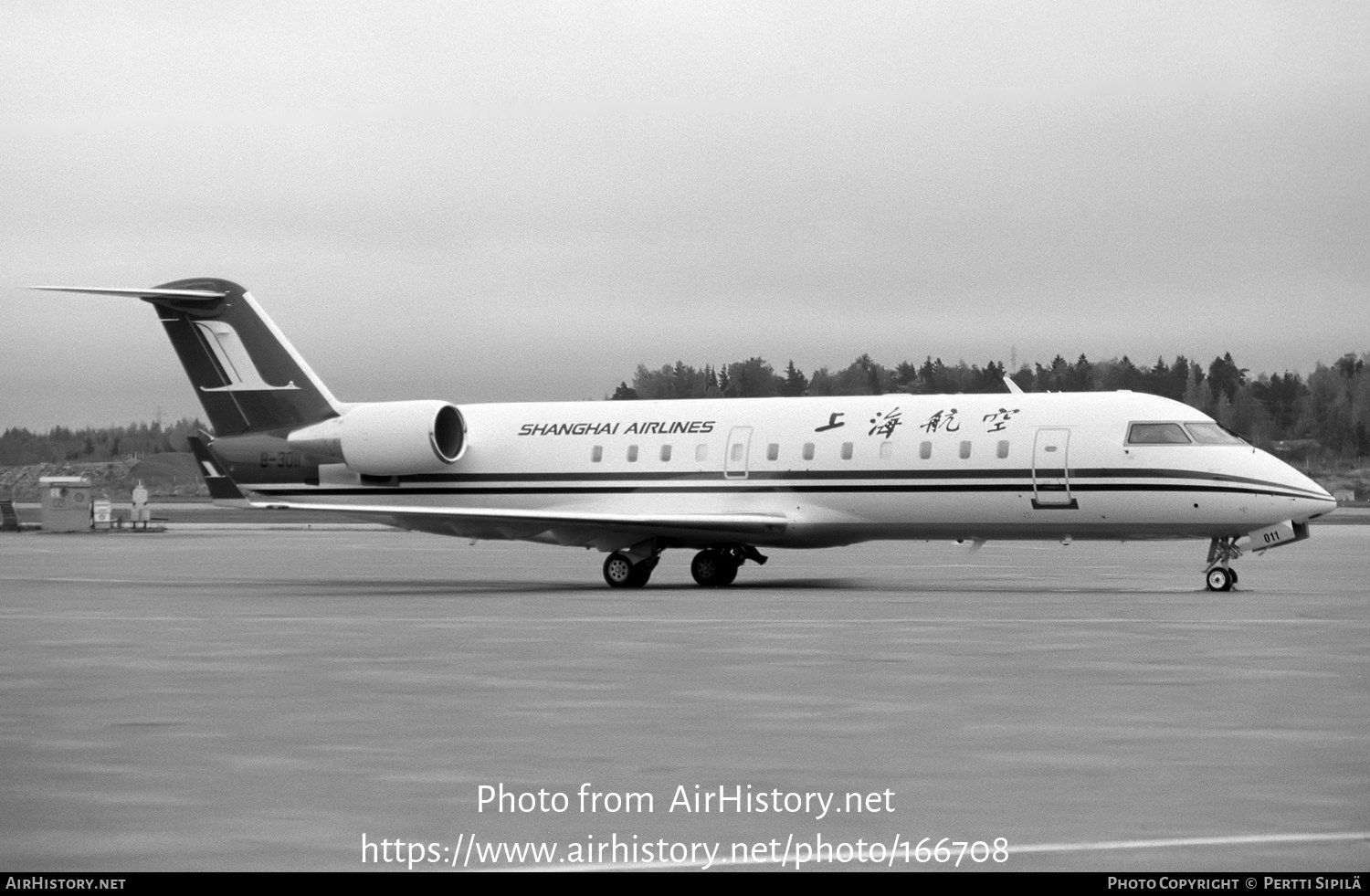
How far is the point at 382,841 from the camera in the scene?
758cm

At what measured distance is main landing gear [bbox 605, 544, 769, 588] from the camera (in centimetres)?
2923

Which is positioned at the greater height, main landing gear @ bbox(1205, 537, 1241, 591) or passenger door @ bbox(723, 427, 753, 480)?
passenger door @ bbox(723, 427, 753, 480)

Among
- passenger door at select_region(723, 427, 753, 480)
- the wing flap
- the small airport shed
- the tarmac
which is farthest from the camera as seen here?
the small airport shed

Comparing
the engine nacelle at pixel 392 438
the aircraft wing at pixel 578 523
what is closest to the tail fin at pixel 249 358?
the engine nacelle at pixel 392 438

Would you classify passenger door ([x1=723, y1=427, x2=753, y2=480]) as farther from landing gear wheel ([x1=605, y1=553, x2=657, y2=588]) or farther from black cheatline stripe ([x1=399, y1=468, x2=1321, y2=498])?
landing gear wheel ([x1=605, y1=553, x2=657, y2=588])

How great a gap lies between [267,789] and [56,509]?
6157cm

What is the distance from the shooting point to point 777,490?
2977 cm

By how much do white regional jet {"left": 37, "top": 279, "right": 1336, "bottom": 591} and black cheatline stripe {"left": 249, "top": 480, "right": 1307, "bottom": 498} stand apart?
32mm

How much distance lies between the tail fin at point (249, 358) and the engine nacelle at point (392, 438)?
2.90 ft

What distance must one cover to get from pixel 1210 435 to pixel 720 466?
810cm

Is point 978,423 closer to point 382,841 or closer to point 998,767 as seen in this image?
point 998,767

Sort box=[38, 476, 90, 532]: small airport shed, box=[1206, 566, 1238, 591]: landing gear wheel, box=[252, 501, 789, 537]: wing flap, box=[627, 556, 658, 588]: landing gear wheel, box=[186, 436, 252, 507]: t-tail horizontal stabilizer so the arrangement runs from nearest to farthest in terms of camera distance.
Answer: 1. box=[1206, 566, 1238, 591]: landing gear wheel
2. box=[252, 501, 789, 537]: wing flap
3. box=[627, 556, 658, 588]: landing gear wheel
4. box=[186, 436, 252, 507]: t-tail horizontal stabilizer
5. box=[38, 476, 90, 532]: small airport shed

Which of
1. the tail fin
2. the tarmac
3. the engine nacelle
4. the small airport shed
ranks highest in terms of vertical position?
the tail fin

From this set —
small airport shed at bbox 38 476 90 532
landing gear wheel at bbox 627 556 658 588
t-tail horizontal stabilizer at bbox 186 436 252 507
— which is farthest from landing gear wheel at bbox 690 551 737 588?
small airport shed at bbox 38 476 90 532
